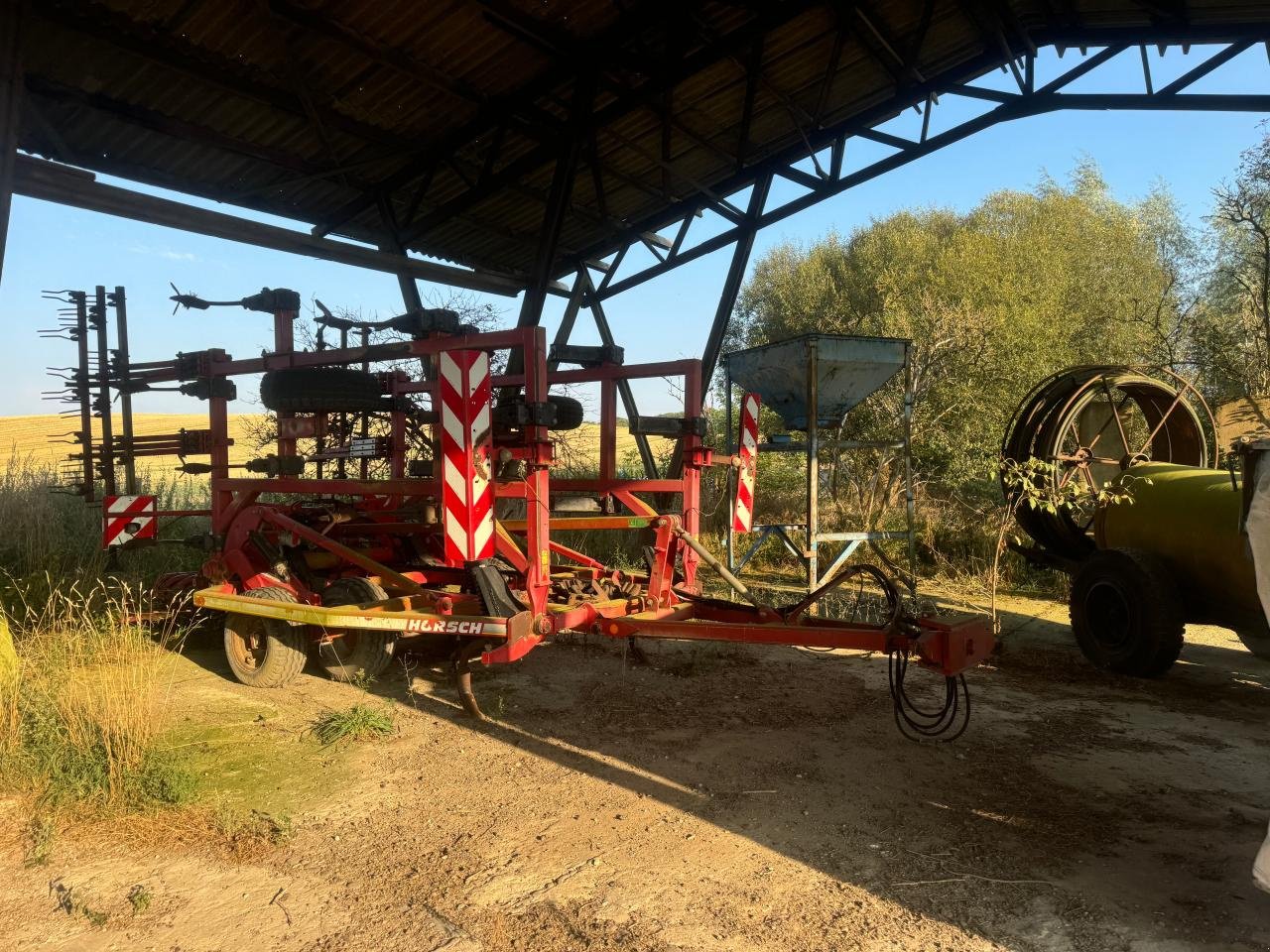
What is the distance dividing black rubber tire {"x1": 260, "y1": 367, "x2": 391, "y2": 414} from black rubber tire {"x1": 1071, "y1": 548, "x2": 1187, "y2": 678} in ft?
17.3

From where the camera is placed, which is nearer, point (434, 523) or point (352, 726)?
point (352, 726)

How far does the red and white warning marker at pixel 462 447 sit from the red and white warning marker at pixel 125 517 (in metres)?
3.13

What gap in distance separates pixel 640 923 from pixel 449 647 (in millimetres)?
3548

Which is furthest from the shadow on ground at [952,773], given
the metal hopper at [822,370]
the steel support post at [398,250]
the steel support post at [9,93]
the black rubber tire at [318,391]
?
the steel support post at [398,250]

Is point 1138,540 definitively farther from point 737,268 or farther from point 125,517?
point 125,517

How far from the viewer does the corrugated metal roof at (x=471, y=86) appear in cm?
641

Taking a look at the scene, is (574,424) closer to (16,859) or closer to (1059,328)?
(16,859)

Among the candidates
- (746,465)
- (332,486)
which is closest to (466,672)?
(332,486)

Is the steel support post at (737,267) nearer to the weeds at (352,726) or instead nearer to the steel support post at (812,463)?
the steel support post at (812,463)

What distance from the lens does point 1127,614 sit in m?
5.56

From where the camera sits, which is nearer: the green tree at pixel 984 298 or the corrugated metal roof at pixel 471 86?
the corrugated metal roof at pixel 471 86

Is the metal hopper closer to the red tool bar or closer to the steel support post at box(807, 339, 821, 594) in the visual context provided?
the steel support post at box(807, 339, 821, 594)

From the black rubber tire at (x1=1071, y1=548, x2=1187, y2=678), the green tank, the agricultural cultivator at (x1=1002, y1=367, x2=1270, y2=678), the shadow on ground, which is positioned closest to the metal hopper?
the agricultural cultivator at (x1=1002, y1=367, x2=1270, y2=678)

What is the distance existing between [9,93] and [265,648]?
372 centimetres
